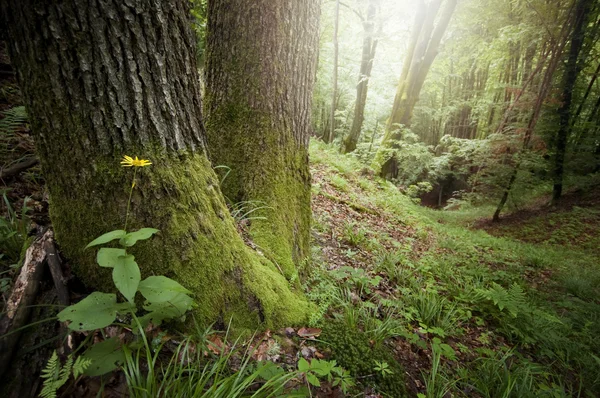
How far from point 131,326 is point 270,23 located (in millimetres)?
2361

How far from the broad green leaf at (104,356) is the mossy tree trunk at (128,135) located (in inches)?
13.5

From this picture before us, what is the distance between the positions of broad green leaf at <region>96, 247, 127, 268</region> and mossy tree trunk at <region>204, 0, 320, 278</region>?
1.19 metres

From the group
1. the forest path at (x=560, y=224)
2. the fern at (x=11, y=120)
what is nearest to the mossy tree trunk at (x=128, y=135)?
the fern at (x=11, y=120)

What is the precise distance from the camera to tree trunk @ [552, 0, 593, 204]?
24.4 feet

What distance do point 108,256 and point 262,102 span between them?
1705mm

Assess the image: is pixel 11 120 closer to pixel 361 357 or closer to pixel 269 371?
pixel 269 371

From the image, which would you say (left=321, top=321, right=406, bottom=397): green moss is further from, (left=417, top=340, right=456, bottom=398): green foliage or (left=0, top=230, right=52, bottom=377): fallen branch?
(left=0, top=230, right=52, bottom=377): fallen branch

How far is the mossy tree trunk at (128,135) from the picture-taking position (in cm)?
117

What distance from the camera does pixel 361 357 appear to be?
1.82m

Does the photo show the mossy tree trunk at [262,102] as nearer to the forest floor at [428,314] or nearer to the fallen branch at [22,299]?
the forest floor at [428,314]

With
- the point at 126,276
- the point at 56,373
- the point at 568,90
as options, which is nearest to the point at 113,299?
the point at 126,276

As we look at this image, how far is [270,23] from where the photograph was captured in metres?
2.29

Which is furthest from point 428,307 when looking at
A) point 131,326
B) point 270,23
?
point 270,23

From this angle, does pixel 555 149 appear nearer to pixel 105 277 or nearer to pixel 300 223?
pixel 300 223
